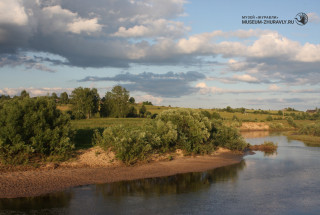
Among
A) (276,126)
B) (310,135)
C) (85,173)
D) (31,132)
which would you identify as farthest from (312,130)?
(31,132)

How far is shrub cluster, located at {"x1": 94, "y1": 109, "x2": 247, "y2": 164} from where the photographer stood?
2167cm

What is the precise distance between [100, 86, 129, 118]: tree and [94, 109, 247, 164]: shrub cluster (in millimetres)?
37214

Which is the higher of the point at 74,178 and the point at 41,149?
the point at 41,149

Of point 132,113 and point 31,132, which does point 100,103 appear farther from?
point 31,132

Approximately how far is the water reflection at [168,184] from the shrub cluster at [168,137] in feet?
12.1

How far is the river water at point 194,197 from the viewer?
42.3 ft

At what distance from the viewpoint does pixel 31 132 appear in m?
20.0

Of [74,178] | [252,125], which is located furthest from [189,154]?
[252,125]

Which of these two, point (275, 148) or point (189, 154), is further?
point (275, 148)

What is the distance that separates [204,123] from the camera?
2995cm

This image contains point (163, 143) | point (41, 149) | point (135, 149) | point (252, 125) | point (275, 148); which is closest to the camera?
point (41, 149)

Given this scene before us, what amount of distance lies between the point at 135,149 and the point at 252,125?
6491cm

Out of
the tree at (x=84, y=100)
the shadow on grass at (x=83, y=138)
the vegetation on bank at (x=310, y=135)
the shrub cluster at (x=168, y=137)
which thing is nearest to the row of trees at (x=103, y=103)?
the tree at (x=84, y=100)

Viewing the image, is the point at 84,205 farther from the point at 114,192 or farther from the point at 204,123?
the point at 204,123
